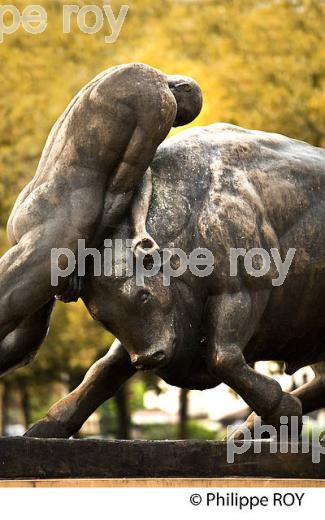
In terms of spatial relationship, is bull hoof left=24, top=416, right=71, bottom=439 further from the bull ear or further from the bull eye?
the bull ear

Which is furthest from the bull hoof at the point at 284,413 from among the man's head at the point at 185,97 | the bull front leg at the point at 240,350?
the man's head at the point at 185,97

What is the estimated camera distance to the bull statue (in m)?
8.42

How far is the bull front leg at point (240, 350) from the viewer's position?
848 centimetres

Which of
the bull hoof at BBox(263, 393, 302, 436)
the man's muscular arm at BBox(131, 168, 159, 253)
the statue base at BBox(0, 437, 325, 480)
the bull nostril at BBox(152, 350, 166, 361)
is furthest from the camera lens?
the bull hoof at BBox(263, 393, 302, 436)

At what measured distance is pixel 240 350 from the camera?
8531 mm

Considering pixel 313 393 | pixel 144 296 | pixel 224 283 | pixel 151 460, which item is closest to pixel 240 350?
pixel 224 283

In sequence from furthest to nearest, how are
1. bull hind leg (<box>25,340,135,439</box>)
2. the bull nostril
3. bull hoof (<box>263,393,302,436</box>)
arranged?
bull hind leg (<box>25,340,135,439</box>) < bull hoof (<box>263,393,302,436</box>) < the bull nostril

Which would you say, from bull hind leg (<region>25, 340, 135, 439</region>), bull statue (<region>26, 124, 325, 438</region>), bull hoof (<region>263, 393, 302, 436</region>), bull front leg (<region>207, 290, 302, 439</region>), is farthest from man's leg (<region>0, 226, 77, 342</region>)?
bull hoof (<region>263, 393, 302, 436</region>)

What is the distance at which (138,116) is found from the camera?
838 cm

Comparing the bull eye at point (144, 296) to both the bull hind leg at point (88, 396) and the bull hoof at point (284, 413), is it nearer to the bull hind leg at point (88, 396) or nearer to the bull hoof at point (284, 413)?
the bull hind leg at point (88, 396)

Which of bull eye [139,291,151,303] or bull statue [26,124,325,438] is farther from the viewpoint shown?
bull statue [26,124,325,438]

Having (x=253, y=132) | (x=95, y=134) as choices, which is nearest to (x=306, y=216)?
(x=253, y=132)

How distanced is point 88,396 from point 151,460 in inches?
33.8

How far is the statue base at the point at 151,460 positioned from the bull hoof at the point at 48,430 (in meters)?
0.64
